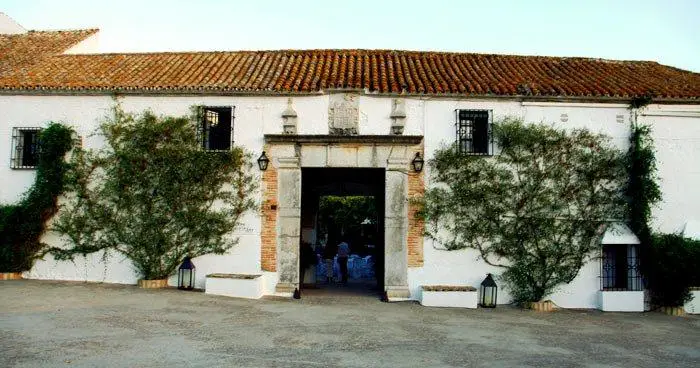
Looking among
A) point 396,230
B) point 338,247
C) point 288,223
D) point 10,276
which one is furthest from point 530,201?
point 10,276

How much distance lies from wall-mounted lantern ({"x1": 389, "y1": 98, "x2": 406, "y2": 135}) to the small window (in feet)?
4.16

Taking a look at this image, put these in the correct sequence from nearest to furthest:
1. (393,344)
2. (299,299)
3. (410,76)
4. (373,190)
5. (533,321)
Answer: (393,344), (533,321), (299,299), (410,76), (373,190)

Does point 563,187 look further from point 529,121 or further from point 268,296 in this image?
point 268,296

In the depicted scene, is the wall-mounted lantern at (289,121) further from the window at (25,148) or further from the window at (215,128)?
the window at (25,148)

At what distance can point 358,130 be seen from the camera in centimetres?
1195

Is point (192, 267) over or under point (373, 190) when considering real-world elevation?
under

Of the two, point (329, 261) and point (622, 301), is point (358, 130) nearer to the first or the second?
point (329, 261)

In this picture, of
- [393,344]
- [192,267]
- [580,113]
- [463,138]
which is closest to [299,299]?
[192,267]

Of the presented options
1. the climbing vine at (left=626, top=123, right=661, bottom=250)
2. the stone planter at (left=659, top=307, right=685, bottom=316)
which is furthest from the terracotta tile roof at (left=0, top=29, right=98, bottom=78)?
the stone planter at (left=659, top=307, right=685, bottom=316)

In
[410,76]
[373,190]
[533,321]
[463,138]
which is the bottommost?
[533,321]

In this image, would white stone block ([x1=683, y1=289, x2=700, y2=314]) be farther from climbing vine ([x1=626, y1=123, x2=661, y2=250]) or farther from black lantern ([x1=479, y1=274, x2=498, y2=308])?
black lantern ([x1=479, y1=274, x2=498, y2=308])

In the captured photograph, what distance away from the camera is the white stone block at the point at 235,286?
11125mm

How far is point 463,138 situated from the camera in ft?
39.6

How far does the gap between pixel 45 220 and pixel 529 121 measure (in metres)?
11.6
